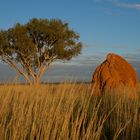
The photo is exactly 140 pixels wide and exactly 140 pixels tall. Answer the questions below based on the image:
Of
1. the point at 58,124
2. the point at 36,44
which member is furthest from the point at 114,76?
the point at 36,44

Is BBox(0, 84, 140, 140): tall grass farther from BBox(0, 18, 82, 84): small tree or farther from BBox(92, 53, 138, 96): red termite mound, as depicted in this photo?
BBox(0, 18, 82, 84): small tree

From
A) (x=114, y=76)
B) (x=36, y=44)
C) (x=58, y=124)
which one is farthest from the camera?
(x=36, y=44)

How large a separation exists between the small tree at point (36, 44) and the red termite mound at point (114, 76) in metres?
19.9

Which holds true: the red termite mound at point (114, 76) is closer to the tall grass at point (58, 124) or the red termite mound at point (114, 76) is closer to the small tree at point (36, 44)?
the tall grass at point (58, 124)

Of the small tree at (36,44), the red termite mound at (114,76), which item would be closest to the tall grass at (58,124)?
the red termite mound at (114,76)

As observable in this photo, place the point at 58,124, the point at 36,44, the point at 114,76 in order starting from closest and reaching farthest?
the point at 58,124, the point at 114,76, the point at 36,44

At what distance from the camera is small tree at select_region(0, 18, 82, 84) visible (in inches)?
1417

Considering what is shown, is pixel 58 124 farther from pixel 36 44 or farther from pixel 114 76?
pixel 36 44

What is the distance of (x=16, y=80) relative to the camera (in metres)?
9.77

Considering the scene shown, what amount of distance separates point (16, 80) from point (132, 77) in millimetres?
6935

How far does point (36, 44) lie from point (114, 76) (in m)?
22.1

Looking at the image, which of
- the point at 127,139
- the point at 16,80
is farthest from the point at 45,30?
the point at 127,139

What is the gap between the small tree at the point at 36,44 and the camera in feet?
118

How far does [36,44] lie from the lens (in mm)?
36562
